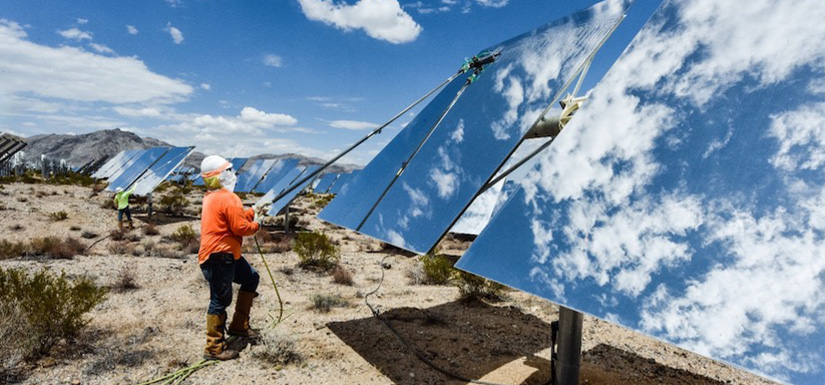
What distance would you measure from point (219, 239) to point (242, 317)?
133cm

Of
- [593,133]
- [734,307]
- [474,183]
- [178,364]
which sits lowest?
[178,364]

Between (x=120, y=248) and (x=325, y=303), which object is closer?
(x=325, y=303)

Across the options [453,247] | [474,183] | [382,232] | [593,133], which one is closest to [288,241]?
[453,247]

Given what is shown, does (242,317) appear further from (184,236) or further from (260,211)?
(184,236)

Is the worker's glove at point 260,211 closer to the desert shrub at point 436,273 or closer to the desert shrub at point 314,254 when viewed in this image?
the desert shrub at point 436,273

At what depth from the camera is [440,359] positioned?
207 inches

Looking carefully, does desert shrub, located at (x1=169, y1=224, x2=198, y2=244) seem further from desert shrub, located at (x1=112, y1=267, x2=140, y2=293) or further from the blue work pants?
the blue work pants

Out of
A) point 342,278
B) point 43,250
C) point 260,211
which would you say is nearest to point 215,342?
point 260,211

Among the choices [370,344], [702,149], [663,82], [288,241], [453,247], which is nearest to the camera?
[702,149]

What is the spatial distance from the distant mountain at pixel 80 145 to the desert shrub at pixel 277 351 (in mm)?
147601

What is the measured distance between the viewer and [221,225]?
471 cm

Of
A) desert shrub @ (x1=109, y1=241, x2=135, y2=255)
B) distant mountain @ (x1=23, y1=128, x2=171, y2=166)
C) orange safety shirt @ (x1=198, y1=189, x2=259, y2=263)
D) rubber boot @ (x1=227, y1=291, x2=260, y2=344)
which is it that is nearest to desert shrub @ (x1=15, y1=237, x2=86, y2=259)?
desert shrub @ (x1=109, y1=241, x2=135, y2=255)

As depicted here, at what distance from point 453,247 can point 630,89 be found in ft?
43.4

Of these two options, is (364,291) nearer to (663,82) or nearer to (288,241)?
(288,241)
